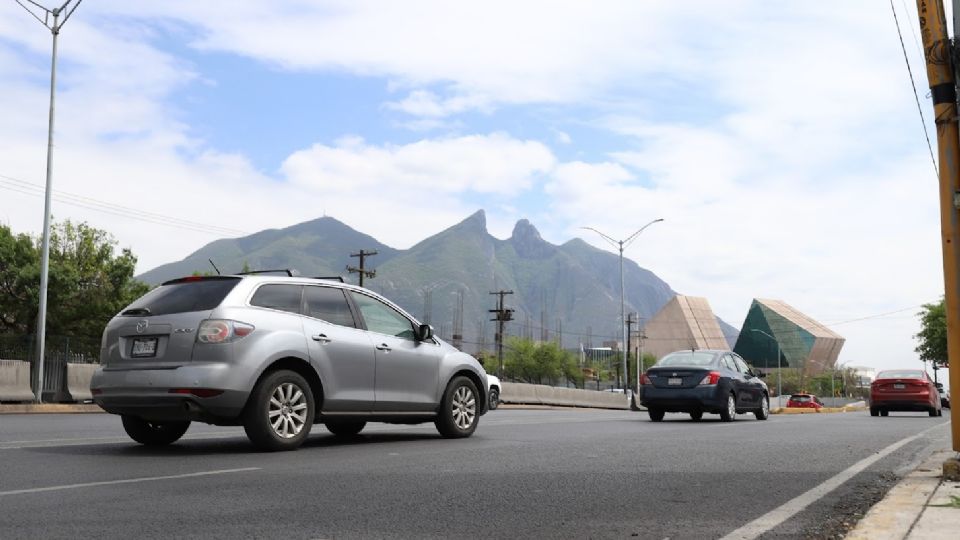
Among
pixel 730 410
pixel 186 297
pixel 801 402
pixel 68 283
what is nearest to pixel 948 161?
pixel 186 297

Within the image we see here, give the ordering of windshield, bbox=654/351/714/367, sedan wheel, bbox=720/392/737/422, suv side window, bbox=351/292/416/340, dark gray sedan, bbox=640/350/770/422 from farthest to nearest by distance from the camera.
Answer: windshield, bbox=654/351/714/367 < sedan wheel, bbox=720/392/737/422 < dark gray sedan, bbox=640/350/770/422 < suv side window, bbox=351/292/416/340

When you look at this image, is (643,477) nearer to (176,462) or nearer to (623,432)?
(176,462)

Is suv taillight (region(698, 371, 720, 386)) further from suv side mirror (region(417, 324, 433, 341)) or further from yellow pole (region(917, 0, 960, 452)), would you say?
yellow pole (region(917, 0, 960, 452))

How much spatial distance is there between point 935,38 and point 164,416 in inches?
285

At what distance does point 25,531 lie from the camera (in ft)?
15.9

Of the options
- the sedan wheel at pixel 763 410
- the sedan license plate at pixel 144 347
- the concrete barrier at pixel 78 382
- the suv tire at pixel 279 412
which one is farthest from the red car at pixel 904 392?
the sedan license plate at pixel 144 347

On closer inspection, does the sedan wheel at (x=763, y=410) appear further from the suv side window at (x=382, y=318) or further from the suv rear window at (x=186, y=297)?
the suv rear window at (x=186, y=297)

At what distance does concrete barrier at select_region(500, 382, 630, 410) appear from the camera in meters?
37.3

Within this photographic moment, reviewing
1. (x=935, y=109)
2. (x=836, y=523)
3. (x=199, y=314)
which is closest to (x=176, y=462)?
(x=199, y=314)

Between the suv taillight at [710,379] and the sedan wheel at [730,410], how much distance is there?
1.62 feet

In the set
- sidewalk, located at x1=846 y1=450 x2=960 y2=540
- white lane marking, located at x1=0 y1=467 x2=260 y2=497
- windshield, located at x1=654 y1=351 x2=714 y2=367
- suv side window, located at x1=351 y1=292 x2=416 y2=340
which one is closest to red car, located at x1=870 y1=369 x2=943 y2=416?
windshield, located at x1=654 y1=351 x2=714 y2=367

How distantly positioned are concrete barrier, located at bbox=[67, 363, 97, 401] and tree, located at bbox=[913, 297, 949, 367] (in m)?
68.9

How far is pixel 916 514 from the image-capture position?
532 centimetres

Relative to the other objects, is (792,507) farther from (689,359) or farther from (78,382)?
(78,382)
